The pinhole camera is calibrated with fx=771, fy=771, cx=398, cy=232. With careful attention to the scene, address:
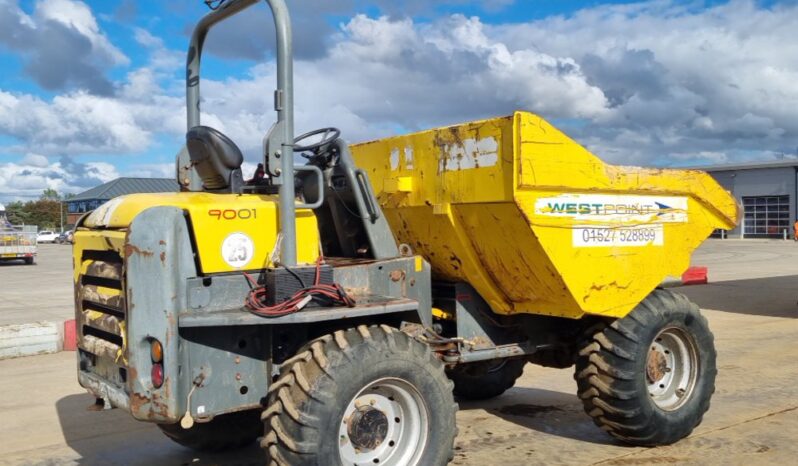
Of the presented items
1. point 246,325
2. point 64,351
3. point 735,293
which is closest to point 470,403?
point 246,325

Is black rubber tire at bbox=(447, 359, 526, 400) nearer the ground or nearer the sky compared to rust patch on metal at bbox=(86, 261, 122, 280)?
nearer the ground

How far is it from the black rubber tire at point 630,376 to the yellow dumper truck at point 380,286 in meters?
0.02

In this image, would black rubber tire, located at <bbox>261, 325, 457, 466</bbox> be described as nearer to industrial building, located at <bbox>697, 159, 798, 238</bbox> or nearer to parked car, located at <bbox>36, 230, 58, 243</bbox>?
industrial building, located at <bbox>697, 159, 798, 238</bbox>

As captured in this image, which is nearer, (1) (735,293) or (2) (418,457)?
(2) (418,457)

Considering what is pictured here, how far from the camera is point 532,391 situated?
25.7 feet

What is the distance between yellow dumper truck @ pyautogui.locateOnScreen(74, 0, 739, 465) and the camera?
4.10m

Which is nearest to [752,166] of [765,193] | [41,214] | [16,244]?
[765,193]

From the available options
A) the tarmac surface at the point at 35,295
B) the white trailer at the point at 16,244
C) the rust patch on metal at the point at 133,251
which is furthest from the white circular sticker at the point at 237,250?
the white trailer at the point at 16,244

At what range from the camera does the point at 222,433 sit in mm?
5699

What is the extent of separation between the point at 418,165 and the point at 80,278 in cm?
237

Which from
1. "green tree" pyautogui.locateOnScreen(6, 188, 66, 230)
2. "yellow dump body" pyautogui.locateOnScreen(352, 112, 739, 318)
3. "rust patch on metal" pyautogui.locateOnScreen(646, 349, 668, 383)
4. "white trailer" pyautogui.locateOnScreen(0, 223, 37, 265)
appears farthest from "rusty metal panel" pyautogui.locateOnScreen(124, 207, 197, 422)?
"green tree" pyautogui.locateOnScreen(6, 188, 66, 230)

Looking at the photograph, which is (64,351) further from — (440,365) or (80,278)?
(440,365)

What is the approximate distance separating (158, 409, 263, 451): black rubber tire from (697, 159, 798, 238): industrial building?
50861mm

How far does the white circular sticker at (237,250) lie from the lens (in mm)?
4301
